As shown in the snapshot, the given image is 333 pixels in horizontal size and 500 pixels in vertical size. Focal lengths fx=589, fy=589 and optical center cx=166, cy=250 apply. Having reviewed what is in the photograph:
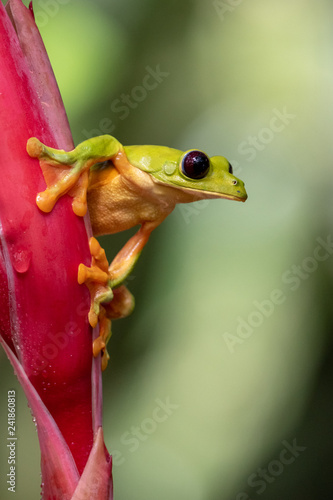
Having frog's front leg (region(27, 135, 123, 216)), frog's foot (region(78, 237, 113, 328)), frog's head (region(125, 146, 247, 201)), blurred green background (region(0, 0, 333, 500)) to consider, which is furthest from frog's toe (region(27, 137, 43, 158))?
blurred green background (region(0, 0, 333, 500))

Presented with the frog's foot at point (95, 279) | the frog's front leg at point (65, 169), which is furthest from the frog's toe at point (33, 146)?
the frog's foot at point (95, 279)

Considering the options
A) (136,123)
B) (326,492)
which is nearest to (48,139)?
(136,123)

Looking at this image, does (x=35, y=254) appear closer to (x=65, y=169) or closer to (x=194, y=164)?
(x=65, y=169)

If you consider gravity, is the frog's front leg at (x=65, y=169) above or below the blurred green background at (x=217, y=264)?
above

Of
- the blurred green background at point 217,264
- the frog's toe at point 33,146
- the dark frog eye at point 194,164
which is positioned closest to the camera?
the frog's toe at point 33,146

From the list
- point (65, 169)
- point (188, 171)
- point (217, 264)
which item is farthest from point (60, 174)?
point (217, 264)

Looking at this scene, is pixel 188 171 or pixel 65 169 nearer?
pixel 65 169

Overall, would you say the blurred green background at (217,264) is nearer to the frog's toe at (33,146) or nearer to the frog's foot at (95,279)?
the frog's foot at (95,279)
